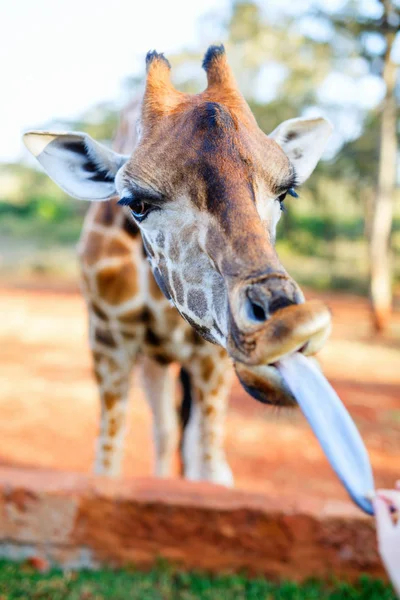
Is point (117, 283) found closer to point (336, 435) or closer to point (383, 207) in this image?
point (336, 435)

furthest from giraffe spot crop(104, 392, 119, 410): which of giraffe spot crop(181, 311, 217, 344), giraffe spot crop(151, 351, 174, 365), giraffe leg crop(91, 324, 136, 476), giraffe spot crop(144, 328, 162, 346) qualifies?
giraffe spot crop(181, 311, 217, 344)

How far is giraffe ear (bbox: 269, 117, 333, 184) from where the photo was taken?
8.20 ft

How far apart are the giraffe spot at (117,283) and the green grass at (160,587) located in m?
1.53

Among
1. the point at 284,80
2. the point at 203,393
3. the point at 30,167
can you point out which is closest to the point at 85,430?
the point at 203,393

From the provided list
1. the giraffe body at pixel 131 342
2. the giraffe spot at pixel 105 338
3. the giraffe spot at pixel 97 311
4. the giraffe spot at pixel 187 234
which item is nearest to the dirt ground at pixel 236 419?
the giraffe body at pixel 131 342

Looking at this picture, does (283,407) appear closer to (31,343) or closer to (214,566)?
(214,566)

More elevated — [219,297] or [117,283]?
[219,297]

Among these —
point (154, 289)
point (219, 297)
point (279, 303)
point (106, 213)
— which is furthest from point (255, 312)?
point (106, 213)

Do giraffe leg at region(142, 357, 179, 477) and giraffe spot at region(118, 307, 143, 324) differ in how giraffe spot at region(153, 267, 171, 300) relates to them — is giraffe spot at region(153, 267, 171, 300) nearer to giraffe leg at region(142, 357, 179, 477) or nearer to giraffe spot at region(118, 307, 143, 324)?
giraffe spot at region(118, 307, 143, 324)

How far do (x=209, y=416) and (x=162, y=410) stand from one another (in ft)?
1.94

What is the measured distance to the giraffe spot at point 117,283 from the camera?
341 cm

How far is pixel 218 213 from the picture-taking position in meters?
1.77

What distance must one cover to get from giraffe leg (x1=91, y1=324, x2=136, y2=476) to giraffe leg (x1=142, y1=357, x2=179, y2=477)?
0.33 metres

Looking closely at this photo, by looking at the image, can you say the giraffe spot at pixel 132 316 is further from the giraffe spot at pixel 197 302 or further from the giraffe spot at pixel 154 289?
the giraffe spot at pixel 197 302
